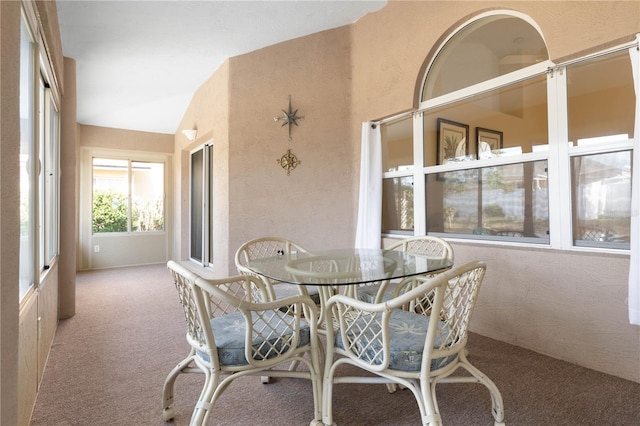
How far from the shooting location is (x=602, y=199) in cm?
225

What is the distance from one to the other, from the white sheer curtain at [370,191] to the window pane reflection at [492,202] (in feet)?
1.78

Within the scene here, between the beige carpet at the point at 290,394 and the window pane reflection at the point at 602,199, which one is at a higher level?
the window pane reflection at the point at 602,199

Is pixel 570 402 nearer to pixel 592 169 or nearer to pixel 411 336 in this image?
pixel 411 336

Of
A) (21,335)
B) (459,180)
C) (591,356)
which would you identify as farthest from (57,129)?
(591,356)

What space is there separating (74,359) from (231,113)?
283 centimetres

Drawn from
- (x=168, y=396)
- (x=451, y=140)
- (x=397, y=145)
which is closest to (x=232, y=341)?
(x=168, y=396)

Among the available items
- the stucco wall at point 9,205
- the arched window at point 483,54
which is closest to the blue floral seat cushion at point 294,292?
the stucco wall at point 9,205

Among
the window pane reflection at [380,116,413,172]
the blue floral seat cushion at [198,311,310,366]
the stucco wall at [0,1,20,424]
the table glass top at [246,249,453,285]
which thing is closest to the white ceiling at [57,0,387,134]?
the window pane reflection at [380,116,413,172]

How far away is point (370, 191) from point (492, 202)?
120 centimetres

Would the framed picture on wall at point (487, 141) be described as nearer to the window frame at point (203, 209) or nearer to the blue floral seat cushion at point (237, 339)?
the blue floral seat cushion at point (237, 339)

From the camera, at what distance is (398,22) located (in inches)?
133

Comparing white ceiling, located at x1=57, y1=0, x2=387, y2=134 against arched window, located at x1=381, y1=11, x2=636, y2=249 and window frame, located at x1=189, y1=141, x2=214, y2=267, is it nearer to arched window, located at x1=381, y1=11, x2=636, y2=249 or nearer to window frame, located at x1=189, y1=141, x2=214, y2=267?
window frame, located at x1=189, y1=141, x2=214, y2=267

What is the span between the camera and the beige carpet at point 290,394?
67.0 inches

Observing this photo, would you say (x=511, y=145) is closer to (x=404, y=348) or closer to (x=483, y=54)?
(x=483, y=54)
